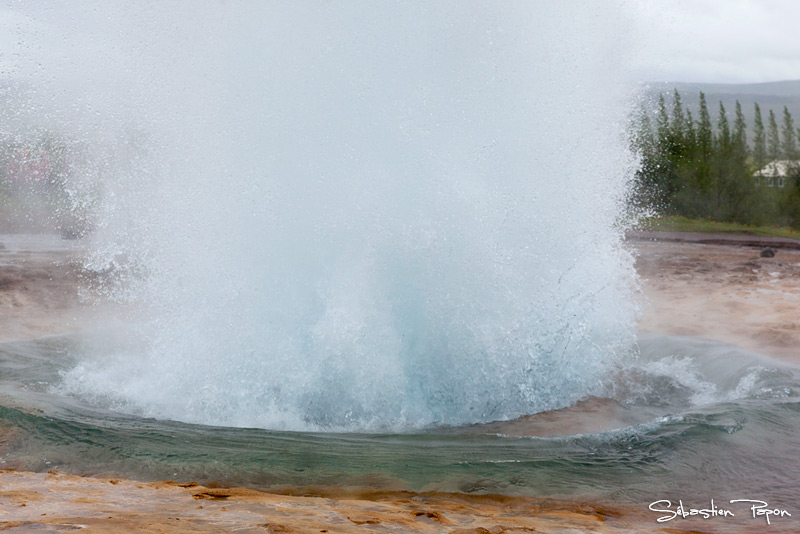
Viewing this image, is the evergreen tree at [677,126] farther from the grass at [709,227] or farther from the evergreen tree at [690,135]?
the grass at [709,227]

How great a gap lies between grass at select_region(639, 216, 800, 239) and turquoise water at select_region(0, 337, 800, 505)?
1802 cm

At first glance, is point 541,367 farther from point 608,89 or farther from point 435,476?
point 608,89

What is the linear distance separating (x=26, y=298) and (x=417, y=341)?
8.19m

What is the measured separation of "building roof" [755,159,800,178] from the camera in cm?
3068

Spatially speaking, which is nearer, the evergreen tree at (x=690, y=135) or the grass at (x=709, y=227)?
the grass at (x=709, y=227)

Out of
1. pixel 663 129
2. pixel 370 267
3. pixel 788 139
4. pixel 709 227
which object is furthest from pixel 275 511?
pixel 788 139

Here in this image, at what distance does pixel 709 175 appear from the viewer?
2731cm

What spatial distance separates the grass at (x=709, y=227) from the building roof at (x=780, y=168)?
273 inches

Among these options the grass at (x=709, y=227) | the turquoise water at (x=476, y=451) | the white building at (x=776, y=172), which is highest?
the white building at (x=776, y=172)

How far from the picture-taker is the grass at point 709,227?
73.1ft

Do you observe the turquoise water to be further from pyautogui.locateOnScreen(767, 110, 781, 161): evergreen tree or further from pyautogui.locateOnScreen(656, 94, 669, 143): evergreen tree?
pyautogui.locateOnScreen(767, 110, 781, 161): evergreen tree

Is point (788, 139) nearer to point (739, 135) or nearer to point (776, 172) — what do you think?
point (776, 172)

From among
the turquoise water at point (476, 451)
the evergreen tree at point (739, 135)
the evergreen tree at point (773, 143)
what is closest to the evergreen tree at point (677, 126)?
the evergreen tree at point (739, 135)

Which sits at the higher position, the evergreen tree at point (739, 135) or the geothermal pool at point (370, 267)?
the evergreen tree at point (739, 135)
